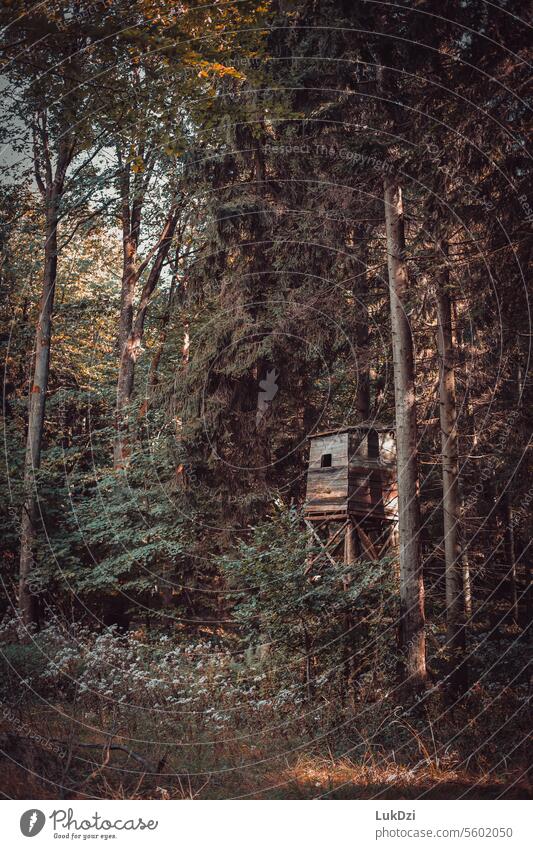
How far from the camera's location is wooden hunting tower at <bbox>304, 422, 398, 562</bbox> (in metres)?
10.6

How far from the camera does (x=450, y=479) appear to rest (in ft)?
32.7

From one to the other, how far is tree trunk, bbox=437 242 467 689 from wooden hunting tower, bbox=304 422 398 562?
3.37 feet

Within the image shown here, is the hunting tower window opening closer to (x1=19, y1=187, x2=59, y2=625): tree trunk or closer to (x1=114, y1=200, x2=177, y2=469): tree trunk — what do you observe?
(x1=114, y1=200, x2=177, y2=469): tree trunk

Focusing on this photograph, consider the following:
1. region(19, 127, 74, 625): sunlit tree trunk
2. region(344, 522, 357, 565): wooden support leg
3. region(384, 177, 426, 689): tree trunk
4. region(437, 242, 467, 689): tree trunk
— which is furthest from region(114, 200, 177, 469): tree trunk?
region(437, 242, 467, 689): tree trunk

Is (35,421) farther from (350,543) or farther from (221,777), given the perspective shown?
(221,777)

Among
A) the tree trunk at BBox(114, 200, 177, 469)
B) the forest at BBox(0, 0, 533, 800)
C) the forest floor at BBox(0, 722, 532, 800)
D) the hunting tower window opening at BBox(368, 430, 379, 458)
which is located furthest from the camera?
the tree trunk at BBox(114, 200, 177, 469)

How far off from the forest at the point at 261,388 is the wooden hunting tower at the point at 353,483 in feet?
0.17

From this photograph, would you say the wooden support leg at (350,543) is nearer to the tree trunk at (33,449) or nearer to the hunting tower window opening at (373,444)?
the hunting tower window opening at (373,444)

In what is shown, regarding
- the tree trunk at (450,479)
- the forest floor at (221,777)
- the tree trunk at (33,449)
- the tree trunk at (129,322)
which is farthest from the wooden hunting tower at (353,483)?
the tree trunk at (33,449)

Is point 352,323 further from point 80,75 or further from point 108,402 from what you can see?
point 80,75

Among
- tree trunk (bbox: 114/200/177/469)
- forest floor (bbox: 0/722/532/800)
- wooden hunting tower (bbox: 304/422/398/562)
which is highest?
tree trunk (bbox: 114/200/177/469)

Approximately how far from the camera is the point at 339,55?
356 inches

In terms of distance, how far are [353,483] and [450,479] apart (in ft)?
4.97

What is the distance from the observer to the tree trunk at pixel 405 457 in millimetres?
8242
